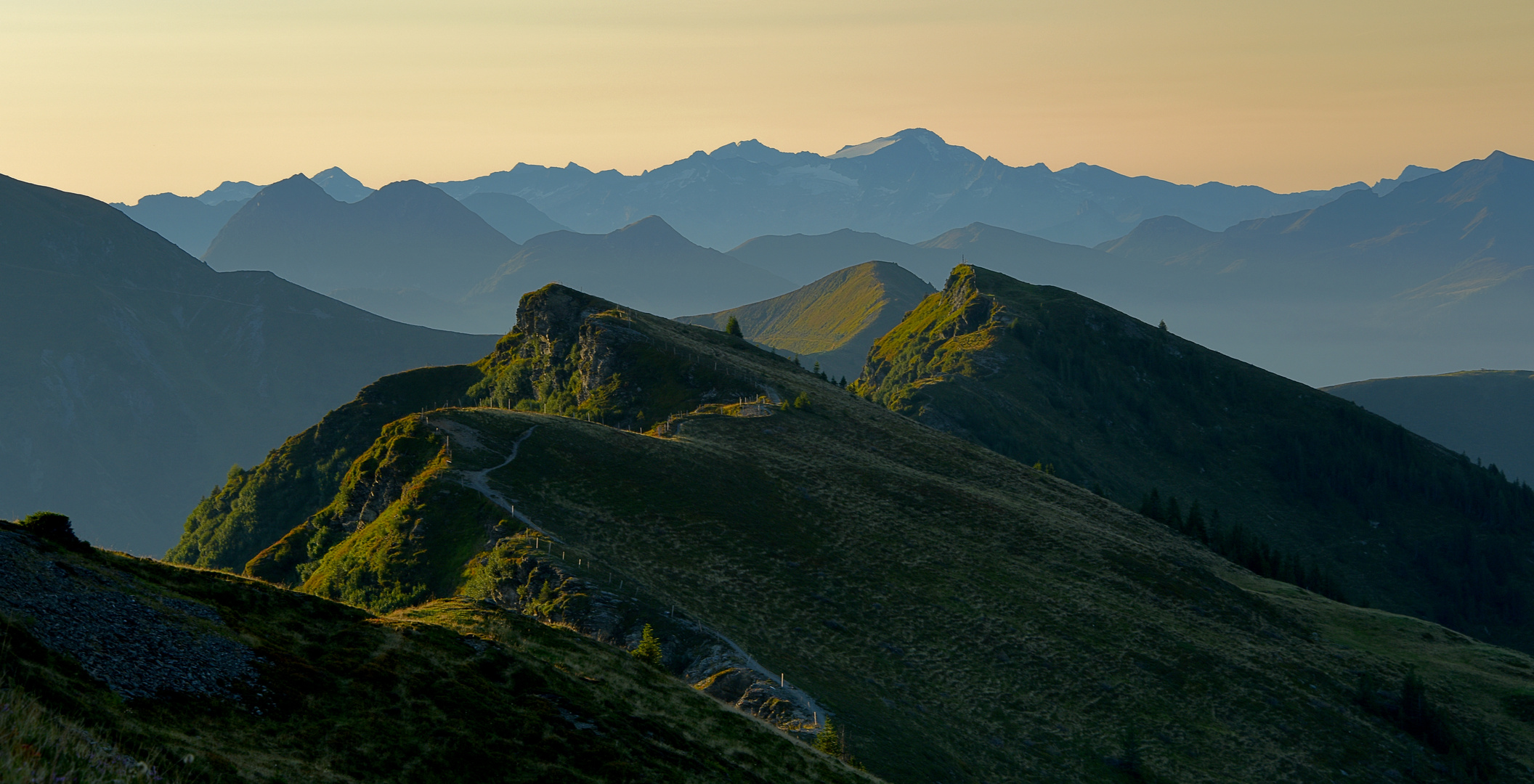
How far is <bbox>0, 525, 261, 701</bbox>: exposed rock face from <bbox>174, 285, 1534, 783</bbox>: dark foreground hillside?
735 inches

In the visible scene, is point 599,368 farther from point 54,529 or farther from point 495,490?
point 54,529

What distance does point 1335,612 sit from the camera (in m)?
115

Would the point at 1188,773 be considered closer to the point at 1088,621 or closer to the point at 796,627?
the point at 1088,621

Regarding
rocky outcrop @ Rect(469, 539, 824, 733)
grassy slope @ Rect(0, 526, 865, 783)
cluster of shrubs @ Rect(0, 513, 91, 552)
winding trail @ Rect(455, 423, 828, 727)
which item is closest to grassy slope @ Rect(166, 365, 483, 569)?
winding trail @ Rect(455, 423, 828, 727)

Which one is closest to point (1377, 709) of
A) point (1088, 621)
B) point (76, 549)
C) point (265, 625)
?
point (1088, 621)

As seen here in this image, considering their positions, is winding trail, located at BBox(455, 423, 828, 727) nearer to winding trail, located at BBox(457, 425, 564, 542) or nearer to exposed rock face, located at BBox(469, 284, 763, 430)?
winding trail, located at BBox(457, 425, 564, 542)

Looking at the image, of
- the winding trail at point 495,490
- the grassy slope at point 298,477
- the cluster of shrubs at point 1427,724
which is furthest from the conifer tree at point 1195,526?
the grassy slope at point 298,477

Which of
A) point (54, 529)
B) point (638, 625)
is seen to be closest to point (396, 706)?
point (54, 529)

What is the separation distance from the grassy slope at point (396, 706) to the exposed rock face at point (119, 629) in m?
0.26

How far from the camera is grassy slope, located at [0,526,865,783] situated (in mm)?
22719

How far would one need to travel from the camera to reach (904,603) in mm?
78250

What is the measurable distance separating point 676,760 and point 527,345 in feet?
466

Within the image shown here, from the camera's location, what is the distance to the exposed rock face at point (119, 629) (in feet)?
78.6

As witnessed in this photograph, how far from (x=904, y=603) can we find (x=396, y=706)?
54226 mm
